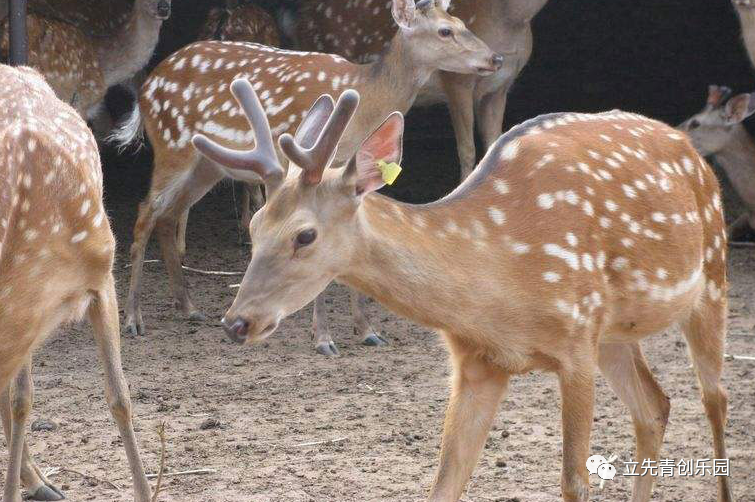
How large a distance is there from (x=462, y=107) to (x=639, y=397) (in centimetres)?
430

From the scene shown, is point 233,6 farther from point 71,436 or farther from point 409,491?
point 409,491

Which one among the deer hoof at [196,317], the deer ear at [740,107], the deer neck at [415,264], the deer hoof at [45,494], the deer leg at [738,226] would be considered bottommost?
the deer hoof at [196,317]

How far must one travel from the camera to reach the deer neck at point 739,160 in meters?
8.91

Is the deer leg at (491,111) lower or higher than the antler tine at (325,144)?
lower

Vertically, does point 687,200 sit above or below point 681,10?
above

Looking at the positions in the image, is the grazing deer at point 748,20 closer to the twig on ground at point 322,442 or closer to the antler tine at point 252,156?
the twig on ground at point 322,442

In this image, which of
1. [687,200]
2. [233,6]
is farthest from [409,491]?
[233,6]

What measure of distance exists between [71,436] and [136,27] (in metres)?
4.87

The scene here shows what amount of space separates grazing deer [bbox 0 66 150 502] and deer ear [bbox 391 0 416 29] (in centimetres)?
311

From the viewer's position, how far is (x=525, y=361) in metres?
3.85

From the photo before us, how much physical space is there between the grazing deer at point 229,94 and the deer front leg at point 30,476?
7.63 feet

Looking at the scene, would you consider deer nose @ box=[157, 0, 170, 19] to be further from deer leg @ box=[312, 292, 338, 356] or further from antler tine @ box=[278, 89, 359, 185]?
antler tine @ box=[278, 89, 359, 185]

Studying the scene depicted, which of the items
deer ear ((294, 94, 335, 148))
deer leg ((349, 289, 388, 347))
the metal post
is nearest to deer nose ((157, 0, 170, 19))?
the metal post

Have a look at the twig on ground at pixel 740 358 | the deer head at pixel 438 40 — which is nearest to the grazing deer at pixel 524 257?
the twig on ground at pixel 740 358
